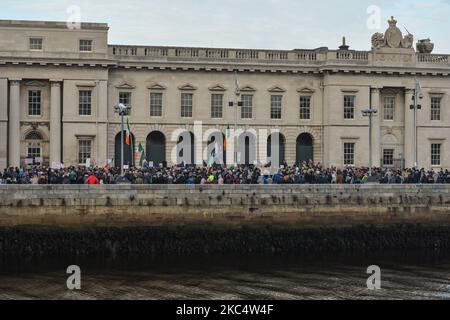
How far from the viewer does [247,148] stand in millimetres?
72938

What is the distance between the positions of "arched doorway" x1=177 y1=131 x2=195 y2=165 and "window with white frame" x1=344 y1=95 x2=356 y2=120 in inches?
410

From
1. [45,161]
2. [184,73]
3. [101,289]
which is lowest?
[101,289]

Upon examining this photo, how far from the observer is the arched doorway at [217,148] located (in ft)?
234

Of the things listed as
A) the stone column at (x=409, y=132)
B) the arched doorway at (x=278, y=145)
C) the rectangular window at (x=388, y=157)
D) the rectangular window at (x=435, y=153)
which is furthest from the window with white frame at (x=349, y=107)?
the rectangular window at (x=435, y=153)

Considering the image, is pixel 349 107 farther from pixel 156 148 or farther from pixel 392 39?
pixel 156 148

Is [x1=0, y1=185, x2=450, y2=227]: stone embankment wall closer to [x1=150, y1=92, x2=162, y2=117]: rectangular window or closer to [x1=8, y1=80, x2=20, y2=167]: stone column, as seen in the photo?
[x1=8, y1=80, x2=20, y2=167]: stone column

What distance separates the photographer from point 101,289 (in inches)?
1555

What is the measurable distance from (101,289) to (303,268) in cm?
931

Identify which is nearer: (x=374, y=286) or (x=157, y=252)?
(x=374, y=286)

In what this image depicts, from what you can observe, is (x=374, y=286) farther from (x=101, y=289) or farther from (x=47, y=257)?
(x=47, y=257)

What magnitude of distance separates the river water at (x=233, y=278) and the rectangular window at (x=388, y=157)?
27.2m

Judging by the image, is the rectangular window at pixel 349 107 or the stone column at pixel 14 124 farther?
the rectangular window at pixel 349 107

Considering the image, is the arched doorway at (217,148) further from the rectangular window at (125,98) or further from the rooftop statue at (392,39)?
the rooftop statue at (392,39)
